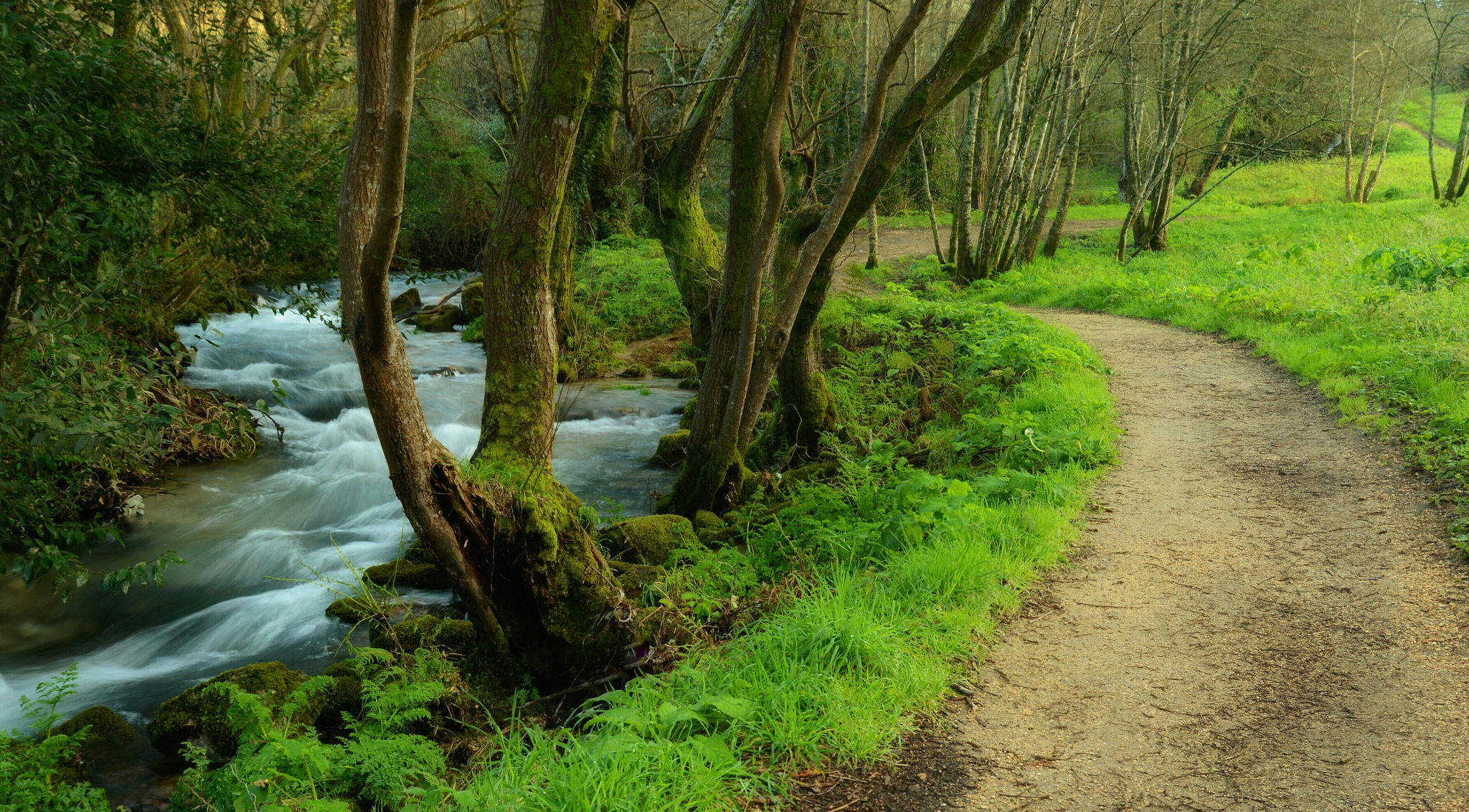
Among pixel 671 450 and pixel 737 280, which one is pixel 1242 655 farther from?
pixel 671 450

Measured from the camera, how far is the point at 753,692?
11.8 ft

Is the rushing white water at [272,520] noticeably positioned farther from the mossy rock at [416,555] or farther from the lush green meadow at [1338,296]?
the lush green meadow at [1338,296]

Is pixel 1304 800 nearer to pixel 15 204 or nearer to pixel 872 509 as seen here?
pixel 872 509

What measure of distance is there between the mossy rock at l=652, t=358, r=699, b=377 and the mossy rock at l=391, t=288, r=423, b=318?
17.6ft

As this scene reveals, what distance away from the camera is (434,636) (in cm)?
503

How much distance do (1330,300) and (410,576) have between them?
34.7ft

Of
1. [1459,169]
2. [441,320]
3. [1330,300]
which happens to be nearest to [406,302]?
[441,320]

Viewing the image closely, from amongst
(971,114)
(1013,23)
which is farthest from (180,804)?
(971,114)

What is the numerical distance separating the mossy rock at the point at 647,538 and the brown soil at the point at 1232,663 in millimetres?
2723

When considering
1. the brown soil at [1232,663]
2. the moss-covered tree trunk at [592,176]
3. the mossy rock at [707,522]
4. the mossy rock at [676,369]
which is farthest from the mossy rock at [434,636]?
the mossy rock at [676,369]

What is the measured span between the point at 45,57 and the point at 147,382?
1.78 m

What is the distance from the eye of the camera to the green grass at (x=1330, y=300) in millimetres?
6738

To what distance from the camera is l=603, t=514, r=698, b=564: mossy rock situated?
20.9 feet

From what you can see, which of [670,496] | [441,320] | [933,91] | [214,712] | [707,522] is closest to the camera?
[214,712]
